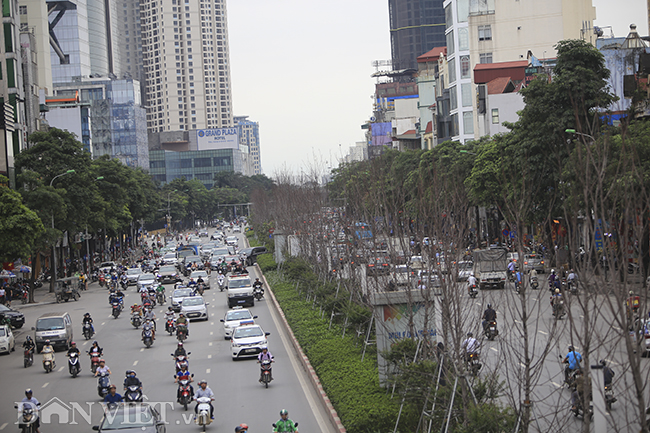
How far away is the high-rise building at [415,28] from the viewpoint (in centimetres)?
17575

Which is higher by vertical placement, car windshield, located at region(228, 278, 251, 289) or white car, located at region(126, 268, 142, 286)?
car windshield, located at region(228, 278, 251, 289)

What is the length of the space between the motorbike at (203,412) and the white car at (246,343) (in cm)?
839

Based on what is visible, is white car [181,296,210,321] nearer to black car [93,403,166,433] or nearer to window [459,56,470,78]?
black car [93,403,166,433]

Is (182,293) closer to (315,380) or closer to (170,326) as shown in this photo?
(170,326)

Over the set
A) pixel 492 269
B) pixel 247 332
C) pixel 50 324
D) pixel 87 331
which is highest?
pixel 492 269

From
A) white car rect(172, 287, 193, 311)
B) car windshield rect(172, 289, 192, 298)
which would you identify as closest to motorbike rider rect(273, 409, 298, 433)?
white car rect(172, 287, 193, 311)

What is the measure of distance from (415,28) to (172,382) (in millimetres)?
164632

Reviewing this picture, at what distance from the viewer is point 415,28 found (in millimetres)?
176625

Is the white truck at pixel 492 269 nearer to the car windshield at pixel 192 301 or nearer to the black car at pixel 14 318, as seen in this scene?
the car windshield at pixel 192 301

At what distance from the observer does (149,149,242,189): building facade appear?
192375mm

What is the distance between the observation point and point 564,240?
1822 inches

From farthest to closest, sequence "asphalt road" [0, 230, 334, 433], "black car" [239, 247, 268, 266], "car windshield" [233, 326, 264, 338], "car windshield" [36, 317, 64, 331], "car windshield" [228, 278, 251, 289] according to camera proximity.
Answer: "black car" [239, 247, 268, 266], "car windshield" [228, 278, 251, 289], "car windshield" [36, 317, 64, 331], "car windshield" [233, 326, 264, 338], "asphalt road" [0, 230, 334, 433]

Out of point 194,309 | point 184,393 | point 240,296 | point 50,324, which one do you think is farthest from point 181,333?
point 240,296

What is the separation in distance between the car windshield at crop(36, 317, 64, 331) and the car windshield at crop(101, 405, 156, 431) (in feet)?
51.5
